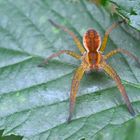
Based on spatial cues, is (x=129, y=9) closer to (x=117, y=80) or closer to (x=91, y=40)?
(x=91, y=40)

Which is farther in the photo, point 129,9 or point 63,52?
point 63,52

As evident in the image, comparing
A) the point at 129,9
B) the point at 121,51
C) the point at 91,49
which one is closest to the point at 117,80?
the point at 121,51

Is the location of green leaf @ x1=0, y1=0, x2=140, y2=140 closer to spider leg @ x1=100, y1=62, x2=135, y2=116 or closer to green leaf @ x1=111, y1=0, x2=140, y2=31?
spider leg @ x1=100, y1=62, x2=135, y2=116

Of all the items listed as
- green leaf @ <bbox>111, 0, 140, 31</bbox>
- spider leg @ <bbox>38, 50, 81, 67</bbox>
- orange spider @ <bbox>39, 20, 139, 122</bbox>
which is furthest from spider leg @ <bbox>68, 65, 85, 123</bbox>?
green leaf @ <bbox>111, 0, 140, 31</bbox>

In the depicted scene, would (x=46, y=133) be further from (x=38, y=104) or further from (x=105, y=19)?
(x=105, y=19)

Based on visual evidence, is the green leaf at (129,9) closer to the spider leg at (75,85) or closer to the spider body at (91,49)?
the spider body at (91,49)

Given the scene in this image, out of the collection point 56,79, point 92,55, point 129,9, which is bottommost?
point 56,79

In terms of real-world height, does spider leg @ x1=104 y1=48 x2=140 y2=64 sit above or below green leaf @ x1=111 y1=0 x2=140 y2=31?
below
